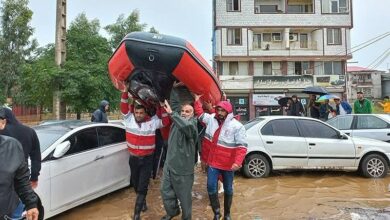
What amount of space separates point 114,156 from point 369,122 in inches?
266

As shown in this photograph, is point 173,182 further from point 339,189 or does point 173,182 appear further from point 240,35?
point 240,35

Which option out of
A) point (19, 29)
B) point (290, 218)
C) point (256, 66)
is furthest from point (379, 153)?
point (19, 29)

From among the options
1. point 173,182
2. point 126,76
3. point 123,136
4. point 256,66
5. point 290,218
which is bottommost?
point 290,218

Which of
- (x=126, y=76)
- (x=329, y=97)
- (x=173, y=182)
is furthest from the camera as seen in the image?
(x=329, y=97)

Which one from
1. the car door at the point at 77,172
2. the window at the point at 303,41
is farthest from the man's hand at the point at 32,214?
the window at the point at 303,41

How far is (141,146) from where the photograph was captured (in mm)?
5707

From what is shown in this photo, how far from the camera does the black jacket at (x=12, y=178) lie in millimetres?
2883

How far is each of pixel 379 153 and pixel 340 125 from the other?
1.74 meters

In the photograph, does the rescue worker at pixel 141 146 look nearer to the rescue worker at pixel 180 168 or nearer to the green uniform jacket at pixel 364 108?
the rescue worker at pixel 180 168

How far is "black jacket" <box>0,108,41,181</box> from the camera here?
442 cm

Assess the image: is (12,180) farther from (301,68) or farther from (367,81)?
(367,81)

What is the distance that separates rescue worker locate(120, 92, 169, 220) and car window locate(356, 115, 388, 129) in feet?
20.8

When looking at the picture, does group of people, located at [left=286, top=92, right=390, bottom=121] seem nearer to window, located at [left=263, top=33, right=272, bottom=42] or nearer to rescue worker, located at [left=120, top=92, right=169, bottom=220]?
rescue worker, located at [left=120, top=92, right=169, bottom=220]

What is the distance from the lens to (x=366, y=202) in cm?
693
